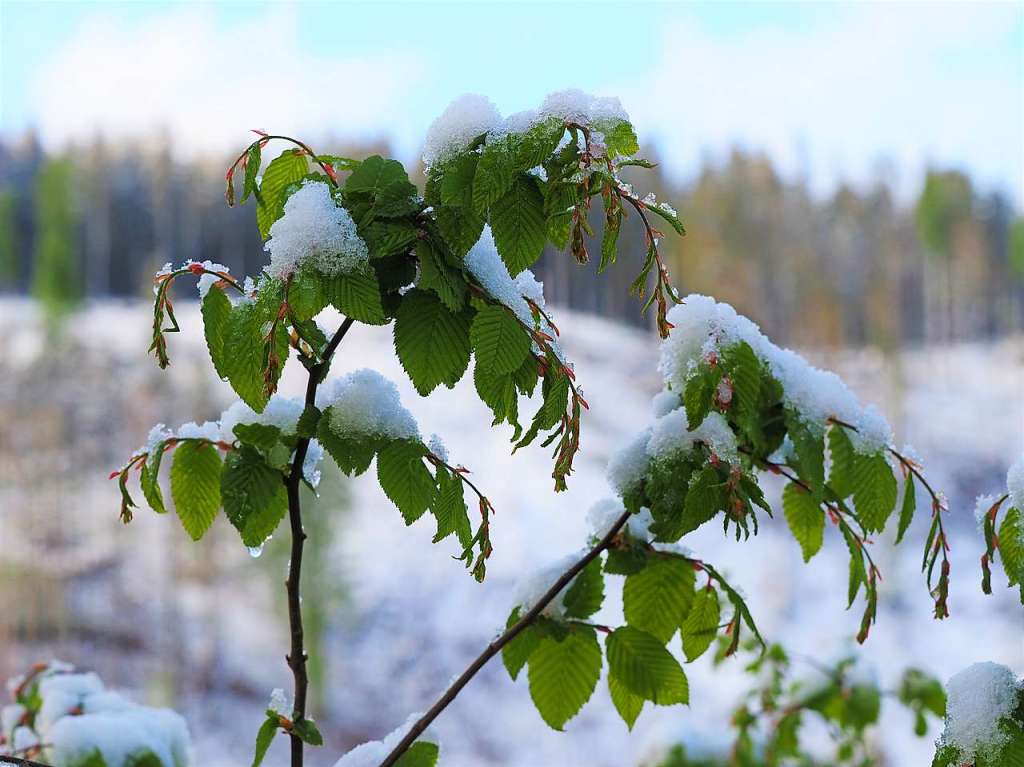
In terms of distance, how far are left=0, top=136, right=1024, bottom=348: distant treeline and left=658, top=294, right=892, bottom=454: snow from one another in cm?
1937

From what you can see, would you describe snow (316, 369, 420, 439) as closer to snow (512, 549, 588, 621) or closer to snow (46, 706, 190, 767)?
snow (512, 549, 588, 621)

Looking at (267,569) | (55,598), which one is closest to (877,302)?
(267,569)

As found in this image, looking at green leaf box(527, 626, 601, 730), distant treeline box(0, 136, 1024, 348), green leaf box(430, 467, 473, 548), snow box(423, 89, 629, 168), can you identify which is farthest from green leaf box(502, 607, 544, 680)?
distant treeline box(0, 136, 1024, 348)

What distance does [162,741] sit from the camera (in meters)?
0.88

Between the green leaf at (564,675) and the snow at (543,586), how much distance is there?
0.02m

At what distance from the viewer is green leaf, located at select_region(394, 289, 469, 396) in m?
0.56

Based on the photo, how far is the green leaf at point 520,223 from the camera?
1.77 ft

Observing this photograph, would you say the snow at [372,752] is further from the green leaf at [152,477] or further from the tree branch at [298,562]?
the green leaf at [152,477]

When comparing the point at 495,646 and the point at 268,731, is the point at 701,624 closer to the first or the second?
the point at 495,646

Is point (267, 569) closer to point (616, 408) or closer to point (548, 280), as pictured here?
point (616, 408)

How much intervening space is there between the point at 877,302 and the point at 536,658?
2273 cm

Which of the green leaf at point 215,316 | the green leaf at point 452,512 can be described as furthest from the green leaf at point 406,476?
the green leaf at point 215,316

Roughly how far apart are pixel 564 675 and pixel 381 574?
14897 mm

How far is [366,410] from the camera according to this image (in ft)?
1.96
